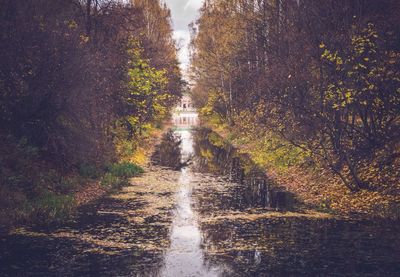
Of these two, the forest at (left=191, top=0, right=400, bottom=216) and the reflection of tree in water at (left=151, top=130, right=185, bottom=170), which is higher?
the forest at (left=191, top=0, right=400, bottom=216)

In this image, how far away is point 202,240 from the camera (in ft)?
34.4

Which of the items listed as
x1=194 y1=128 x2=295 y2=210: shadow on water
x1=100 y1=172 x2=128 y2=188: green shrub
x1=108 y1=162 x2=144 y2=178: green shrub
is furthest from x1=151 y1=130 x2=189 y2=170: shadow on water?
x1=100 y1=172 x2=128 y2=188: green shrub

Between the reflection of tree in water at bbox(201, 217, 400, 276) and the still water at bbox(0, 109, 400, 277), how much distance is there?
0.02 metres

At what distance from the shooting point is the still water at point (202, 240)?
27.8 feet

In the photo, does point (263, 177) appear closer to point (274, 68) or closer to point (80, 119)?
point (274, 68)

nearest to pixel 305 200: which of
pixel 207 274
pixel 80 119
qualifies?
pixel 207 274

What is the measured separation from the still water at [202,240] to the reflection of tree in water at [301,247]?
0.8 inches

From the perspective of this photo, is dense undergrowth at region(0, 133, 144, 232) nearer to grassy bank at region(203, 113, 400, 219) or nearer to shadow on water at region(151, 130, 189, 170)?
grassy bank at region(203, 113, 400, 219)

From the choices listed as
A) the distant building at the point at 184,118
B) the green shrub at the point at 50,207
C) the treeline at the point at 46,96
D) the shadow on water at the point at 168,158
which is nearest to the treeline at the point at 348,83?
the treeline at the point at 46,96

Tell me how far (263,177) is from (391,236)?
380 inches

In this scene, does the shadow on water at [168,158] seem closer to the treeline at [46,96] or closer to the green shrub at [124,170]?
the green shrub at [124,170]

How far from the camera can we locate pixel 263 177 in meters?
20.0

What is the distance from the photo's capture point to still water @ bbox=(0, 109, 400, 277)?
8.47m

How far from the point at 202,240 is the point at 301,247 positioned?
7.86 feet
